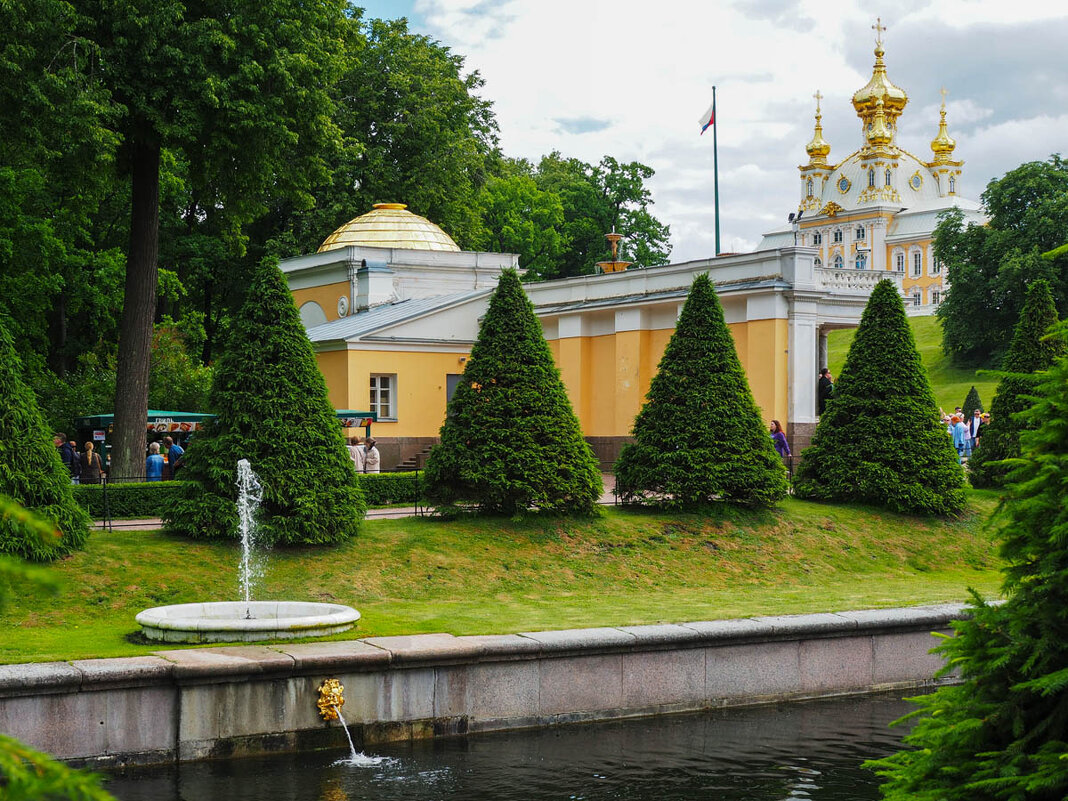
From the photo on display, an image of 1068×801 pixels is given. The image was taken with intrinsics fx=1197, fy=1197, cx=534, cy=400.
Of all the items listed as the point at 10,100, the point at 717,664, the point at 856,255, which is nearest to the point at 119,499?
the point at 10,100

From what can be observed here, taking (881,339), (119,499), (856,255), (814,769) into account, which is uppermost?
(856,255)

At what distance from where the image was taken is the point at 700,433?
2042cm

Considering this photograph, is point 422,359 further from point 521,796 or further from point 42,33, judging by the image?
point 521,796

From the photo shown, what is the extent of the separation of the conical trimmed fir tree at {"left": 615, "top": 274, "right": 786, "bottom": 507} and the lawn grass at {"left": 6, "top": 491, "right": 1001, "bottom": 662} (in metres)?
0.49

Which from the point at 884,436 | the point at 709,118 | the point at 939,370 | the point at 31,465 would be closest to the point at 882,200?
the point at 939,370

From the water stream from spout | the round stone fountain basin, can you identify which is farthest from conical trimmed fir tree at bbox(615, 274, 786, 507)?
the round stone fountain basin

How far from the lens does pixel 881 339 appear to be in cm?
2236

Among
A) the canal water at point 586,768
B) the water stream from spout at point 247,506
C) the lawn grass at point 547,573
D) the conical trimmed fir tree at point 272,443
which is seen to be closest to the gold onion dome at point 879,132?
the lawn grass at point 547,573

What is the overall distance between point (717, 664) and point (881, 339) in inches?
451

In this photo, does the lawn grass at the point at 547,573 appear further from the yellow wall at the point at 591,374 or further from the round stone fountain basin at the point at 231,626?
the yellow wall at the point at 591,374

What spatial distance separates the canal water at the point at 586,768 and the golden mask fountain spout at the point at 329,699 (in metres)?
0.34

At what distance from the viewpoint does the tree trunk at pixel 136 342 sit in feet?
69.6

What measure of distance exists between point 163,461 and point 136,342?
17.0 ft

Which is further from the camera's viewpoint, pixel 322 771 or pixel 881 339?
pixel 881 339
